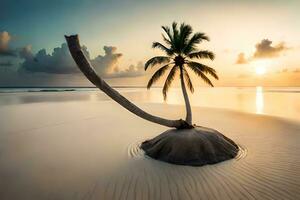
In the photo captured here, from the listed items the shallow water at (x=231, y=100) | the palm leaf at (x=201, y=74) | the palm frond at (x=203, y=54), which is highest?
the palm frond at (x=203, y=54)

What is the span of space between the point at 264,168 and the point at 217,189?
13.8ft

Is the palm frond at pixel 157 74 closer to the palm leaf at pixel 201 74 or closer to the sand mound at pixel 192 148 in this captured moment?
the palm leaf at pixel 201 74

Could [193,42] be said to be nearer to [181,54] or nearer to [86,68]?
[181,54]

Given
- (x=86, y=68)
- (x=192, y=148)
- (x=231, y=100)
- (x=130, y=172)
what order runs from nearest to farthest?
(x=86, y=68)
(x=130, y=172)
(x=192, y=148)
(x=231, y=100)

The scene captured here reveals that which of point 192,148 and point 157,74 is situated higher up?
point 157,74

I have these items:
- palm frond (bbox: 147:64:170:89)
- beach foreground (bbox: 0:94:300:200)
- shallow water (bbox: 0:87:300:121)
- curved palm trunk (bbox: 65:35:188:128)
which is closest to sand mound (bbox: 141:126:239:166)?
beach foreground (bbox: 0:94:300:200)

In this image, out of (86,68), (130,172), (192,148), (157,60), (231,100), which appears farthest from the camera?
(231,100)

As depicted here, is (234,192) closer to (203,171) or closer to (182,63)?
(203,171)

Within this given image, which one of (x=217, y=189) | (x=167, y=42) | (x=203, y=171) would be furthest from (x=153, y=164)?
(x=167, y=42)

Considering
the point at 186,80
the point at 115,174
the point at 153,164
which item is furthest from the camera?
the point at 186,80

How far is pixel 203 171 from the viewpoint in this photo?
12508 millimetres

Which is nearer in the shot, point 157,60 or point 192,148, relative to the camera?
point 192,148

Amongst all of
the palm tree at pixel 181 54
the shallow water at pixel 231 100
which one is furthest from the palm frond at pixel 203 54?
the shallow water at pixel 231 100

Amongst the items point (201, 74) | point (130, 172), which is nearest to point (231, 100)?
point (201, 74)
